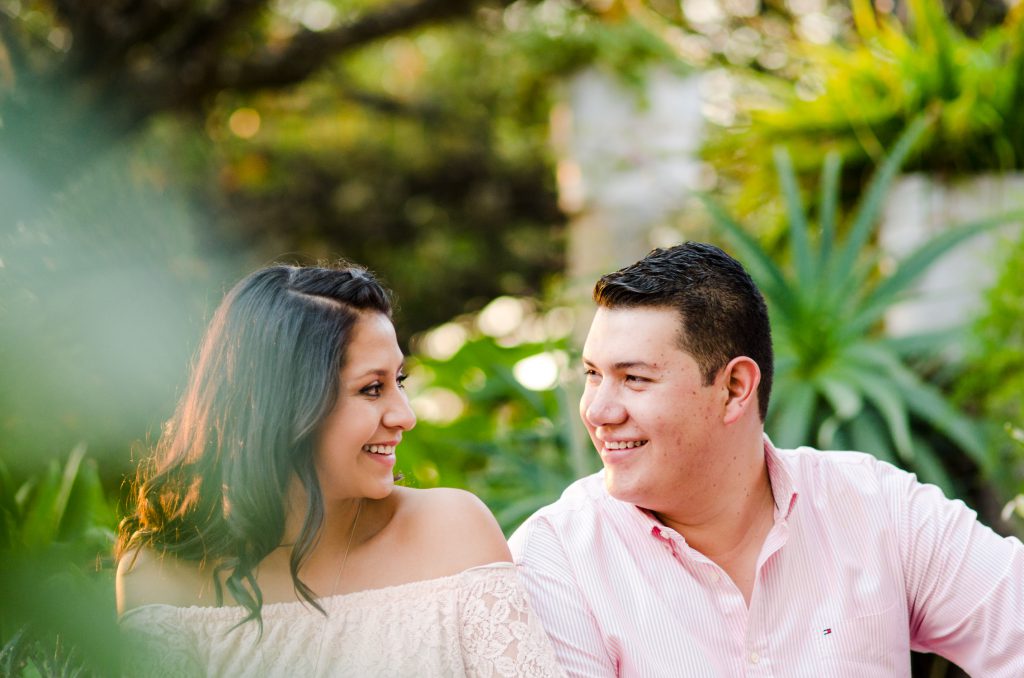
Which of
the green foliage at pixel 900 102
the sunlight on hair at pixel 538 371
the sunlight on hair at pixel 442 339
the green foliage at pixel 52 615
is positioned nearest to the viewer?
the green foliage at pixel 52 615

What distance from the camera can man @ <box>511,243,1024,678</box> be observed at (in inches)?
70.5

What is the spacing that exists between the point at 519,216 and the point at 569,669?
22.5 ft

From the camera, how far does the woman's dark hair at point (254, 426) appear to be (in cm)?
175

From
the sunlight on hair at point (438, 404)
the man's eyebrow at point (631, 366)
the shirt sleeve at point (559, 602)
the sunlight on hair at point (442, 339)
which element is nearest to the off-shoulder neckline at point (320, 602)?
the shirt sleeve at point (559, 602)

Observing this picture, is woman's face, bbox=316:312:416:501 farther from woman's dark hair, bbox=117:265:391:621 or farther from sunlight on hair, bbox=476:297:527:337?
sunlight on hair, bbox=476:297:527:337

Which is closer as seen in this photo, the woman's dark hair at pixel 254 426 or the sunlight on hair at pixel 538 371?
the woman's dark hair at pixel 254 426

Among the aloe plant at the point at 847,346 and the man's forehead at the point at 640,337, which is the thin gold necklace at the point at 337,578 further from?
the aloe plant at the point at 847,346

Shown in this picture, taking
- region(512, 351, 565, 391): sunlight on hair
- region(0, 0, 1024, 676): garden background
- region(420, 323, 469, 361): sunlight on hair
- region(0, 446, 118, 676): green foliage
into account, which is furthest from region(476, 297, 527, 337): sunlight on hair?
region(0, 446, 118, 676): green foliage

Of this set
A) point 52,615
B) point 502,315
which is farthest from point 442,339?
point 52,615

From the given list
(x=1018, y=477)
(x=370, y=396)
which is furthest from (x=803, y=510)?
(x=1018, y=477)

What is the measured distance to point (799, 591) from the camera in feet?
6.01

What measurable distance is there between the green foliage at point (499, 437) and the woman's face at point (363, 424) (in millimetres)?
711

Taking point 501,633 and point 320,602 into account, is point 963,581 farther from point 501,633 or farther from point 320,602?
point 320,602

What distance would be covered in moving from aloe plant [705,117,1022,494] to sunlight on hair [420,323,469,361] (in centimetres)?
505
